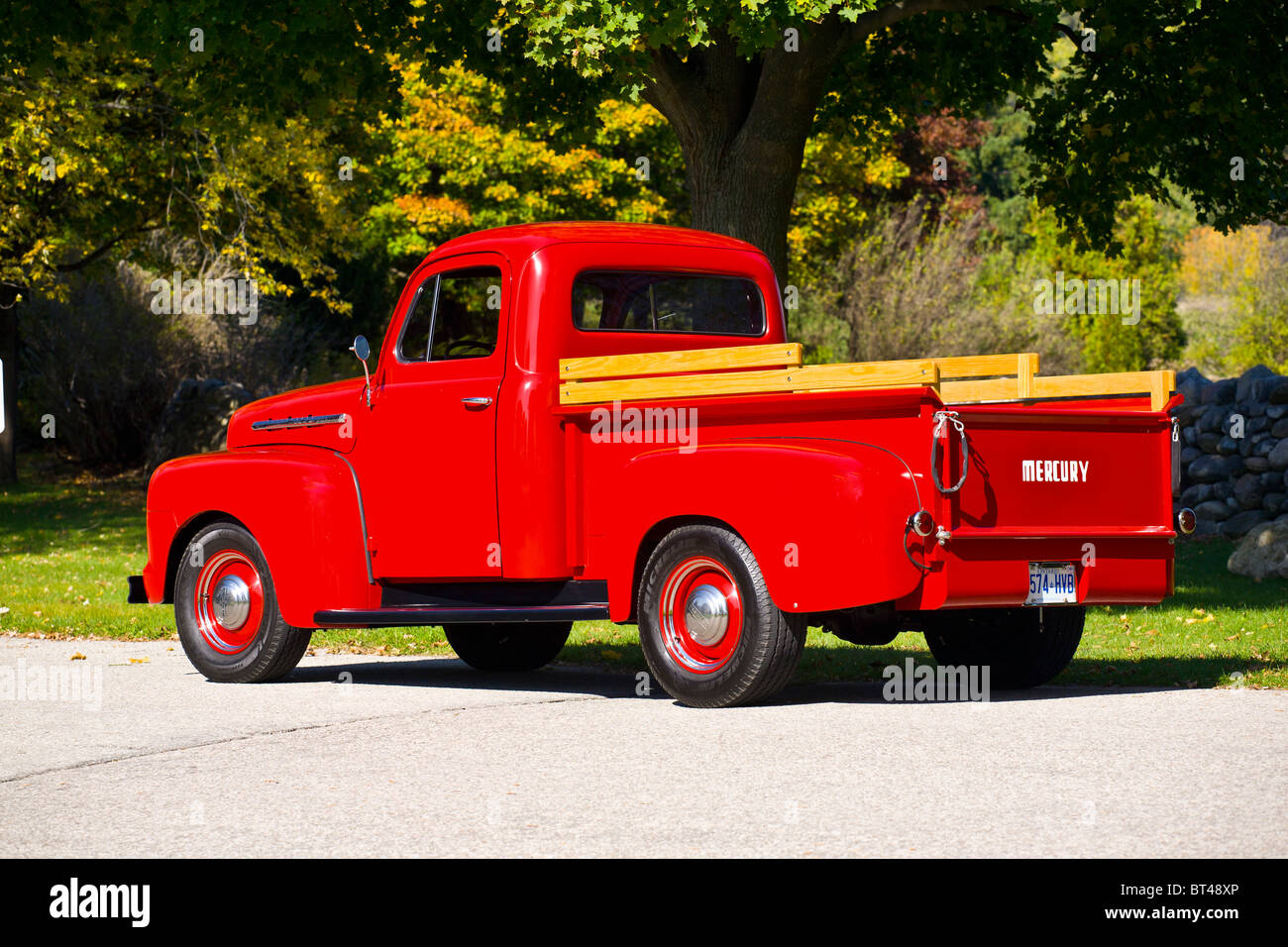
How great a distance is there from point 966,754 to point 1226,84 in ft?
34.8

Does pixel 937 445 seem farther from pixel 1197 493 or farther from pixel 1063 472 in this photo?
pixel 1197 493

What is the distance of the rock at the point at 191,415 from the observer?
29.0 m

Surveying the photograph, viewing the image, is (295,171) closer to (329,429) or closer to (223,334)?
(223,334)

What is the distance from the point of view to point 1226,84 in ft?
52.0

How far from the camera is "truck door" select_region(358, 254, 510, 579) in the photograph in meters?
9.52

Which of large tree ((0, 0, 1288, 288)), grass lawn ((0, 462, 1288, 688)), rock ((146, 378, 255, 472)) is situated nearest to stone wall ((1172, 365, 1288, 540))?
grass lawn ((0, 462, 1288, 688))

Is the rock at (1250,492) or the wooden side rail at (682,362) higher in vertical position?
the wooden side rail at (682,362)

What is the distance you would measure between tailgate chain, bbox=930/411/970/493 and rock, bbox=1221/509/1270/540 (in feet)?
47.2

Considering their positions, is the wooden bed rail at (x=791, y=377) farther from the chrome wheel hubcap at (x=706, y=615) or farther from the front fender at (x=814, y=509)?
the chrome wheel hubcap at (x=706, y=615)

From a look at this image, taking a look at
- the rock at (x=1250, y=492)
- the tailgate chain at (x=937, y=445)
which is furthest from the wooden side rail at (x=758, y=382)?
the rock at (x=1250, y=492)

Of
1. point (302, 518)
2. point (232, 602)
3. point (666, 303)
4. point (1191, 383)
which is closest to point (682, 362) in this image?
point (666, 303)

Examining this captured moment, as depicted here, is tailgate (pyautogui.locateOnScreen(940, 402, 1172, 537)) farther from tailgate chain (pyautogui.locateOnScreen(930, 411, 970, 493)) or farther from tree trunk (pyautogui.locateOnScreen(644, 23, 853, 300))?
tree trunk (pyautogui.locateOnScreen(644, 23, 853, 300))

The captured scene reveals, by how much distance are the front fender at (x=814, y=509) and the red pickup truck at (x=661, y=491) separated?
1 centimetres
